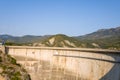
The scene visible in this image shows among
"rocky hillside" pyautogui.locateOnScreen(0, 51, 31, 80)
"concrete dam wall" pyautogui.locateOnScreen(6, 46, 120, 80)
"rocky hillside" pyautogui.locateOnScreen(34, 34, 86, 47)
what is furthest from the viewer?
"rocky hillside" pyautogui.locateOnScreen(34, 34, 86, 47)

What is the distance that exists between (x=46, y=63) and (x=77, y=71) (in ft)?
33.6

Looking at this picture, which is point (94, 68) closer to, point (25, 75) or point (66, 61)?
point (66, 61)

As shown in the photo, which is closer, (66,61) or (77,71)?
(77,71)

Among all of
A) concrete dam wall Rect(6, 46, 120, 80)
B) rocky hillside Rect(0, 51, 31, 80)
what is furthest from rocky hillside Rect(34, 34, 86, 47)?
rocky hillside Rect(0, 51, 31, 80)

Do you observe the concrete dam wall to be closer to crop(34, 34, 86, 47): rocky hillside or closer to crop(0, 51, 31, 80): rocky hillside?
crop(0, 51, 31, 80): rocky hillside

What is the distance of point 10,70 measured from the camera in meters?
61.0

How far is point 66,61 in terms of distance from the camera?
6262 cm

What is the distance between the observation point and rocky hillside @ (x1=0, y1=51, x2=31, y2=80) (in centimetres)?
5913

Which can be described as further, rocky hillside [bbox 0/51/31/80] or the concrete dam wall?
rocky hillside [bbox 0/51/31/80]

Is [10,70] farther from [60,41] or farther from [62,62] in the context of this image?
[60,41]

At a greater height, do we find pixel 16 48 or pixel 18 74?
pixel 16 48

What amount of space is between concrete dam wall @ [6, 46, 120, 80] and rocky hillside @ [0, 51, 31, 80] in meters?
1.74

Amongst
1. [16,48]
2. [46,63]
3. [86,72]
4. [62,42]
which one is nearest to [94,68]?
[86,72]

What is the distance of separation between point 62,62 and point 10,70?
11235mm
